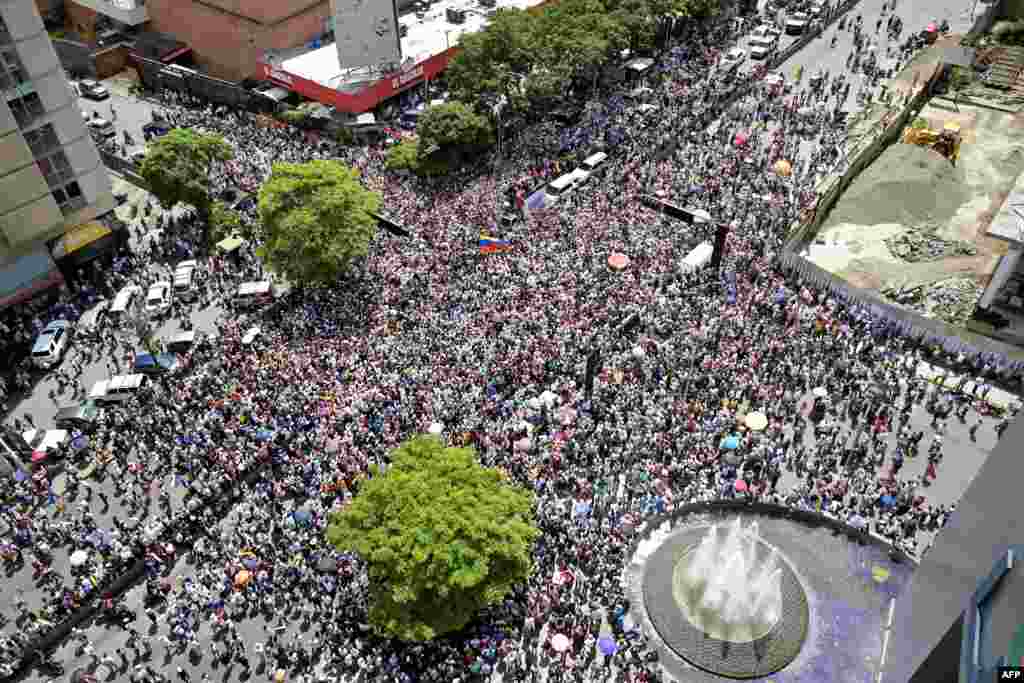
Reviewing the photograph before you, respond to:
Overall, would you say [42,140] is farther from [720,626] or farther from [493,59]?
[720,626]

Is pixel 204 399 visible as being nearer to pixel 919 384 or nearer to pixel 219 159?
pixel 219 159

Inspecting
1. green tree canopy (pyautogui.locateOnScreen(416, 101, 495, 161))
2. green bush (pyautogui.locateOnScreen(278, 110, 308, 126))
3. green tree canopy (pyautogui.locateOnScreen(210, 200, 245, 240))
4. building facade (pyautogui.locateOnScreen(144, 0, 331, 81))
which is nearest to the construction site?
green tree canopy (pyautogui.locateOnScreen(416, 101, 495, 161))

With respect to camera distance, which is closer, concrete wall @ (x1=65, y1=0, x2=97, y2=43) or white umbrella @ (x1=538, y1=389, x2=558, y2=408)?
white umbrella @ (x1=538, y1=389, x2=558, y2=408)

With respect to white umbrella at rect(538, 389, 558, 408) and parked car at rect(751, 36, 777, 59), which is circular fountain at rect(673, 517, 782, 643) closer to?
white umbrella at rect(538, 389, 558, 408)

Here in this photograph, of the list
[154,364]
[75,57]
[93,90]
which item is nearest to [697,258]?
[154,364]

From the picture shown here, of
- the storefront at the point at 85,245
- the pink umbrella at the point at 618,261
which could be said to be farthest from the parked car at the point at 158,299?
the pink umbrella at the point at 618,261
